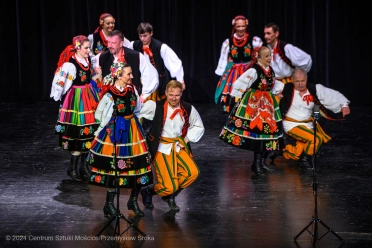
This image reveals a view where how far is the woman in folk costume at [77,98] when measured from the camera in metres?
7.17

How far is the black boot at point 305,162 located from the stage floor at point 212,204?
7 cm

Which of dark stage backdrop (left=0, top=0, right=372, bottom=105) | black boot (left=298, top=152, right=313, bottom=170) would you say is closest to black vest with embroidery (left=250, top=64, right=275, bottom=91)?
black boot (left=298, top=152, right=313, bottom=170)

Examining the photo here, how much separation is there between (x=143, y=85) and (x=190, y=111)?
1.42 meters

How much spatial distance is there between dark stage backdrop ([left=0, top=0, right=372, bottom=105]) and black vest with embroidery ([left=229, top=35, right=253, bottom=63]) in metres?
1.35

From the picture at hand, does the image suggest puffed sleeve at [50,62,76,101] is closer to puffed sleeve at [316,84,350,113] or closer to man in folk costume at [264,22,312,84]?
puffed sleeve at [316,84,350,113]

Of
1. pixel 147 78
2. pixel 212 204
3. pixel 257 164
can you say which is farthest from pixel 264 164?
pixel 147 78

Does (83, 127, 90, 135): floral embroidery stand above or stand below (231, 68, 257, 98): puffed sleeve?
below

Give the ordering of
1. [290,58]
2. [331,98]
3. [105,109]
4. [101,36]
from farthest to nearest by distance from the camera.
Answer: [290,58] < [101,36] < [331,98] < [105,109]

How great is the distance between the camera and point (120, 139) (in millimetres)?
6102

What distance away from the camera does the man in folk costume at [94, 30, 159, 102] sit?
7.72 meters

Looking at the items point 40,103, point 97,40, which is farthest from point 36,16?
point 97,40

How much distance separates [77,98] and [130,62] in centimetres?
80

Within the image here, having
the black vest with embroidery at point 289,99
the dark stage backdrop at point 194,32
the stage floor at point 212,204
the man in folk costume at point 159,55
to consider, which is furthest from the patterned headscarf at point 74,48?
the dark stage backdrop at point 194,32

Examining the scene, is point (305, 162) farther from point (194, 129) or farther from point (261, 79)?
point (194, 129)
